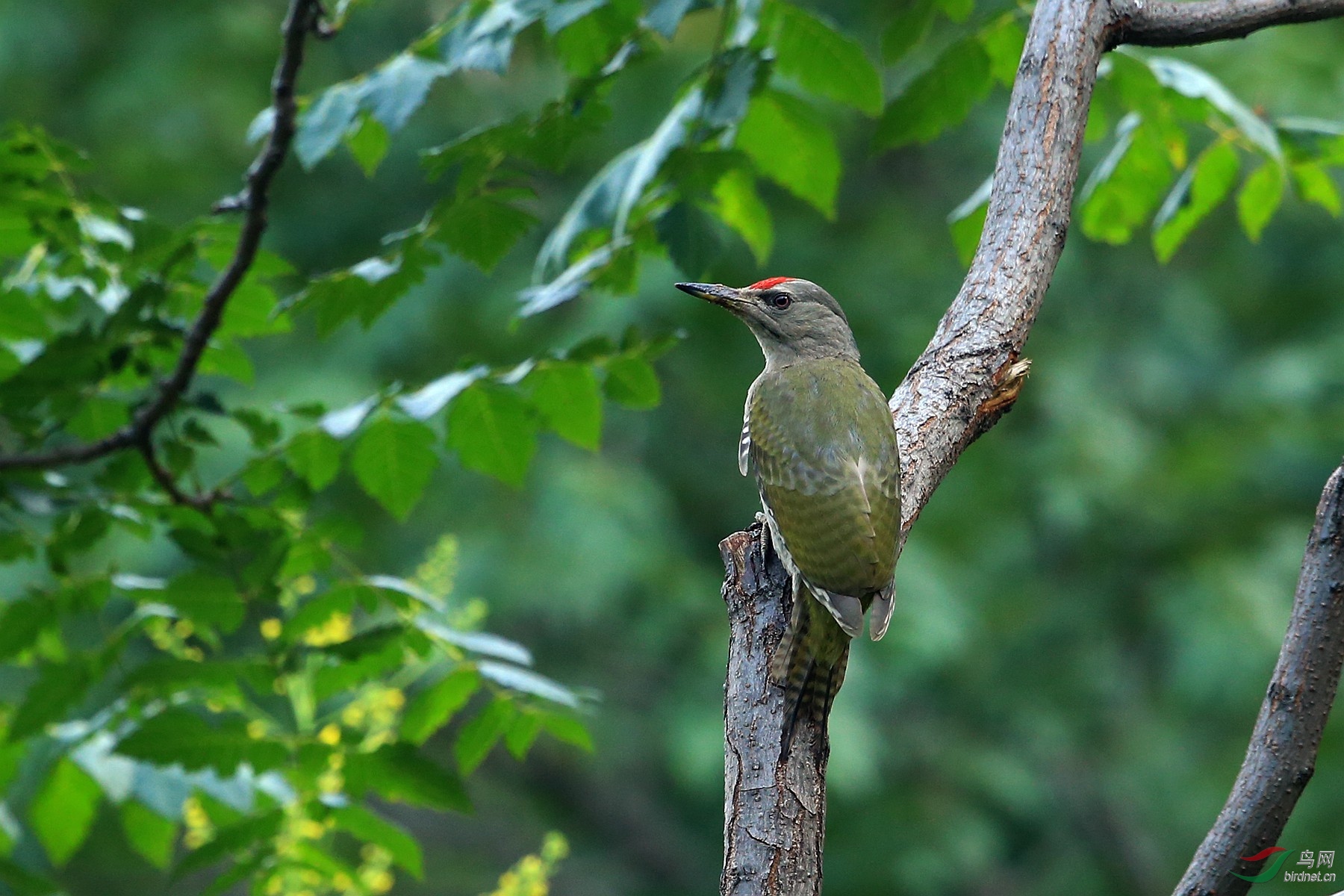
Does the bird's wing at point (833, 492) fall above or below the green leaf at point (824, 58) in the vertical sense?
below

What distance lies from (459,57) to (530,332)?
20.3 feet

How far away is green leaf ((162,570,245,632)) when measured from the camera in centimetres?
245

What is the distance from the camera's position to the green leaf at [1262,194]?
2.83m

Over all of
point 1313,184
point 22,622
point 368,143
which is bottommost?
point 22,622

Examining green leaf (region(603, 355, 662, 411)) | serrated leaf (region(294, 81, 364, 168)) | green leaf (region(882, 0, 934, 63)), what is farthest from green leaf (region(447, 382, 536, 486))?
green leaf (region(882, 0, 934, 63))

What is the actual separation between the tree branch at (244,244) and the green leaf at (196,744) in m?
0.54

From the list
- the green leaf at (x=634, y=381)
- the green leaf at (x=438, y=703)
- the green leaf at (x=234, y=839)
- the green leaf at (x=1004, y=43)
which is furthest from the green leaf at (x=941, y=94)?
the green leaf at (x=234, y=839)

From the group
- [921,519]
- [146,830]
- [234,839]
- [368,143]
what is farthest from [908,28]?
[921,519]

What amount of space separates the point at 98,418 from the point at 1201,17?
2216 millimetres

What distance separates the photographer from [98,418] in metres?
2.62

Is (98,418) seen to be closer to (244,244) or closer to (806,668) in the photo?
(244,244)

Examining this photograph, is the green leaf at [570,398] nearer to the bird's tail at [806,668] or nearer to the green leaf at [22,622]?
the bird's tail at [806,668]

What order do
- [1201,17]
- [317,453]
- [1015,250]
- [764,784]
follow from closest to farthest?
[764,784]
[1015,250]
[1201,17]
[317,453]

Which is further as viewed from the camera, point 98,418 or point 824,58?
point 98,418
